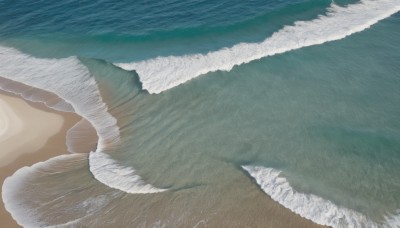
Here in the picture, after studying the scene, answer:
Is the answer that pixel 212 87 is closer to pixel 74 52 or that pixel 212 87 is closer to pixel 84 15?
pixel 74 52

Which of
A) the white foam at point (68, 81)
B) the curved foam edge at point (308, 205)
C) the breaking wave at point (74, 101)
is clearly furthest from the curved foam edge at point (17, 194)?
the curved foam edge at point (308, 205)

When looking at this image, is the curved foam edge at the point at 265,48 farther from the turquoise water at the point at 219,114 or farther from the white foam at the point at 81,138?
the white foam at the point at 81,138

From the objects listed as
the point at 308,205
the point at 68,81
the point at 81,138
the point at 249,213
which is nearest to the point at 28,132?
the point at 81,138

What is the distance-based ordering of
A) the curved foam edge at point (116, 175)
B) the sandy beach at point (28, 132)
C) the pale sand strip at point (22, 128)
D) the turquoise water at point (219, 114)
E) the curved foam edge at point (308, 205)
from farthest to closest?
the pale sand strip at point (22, 128) < the sandy beach at point (28, 132) < the curved foam edge at point (116, 175) < the turquoise water at point (219, 114) < the curved foam edge at point (308, 205)

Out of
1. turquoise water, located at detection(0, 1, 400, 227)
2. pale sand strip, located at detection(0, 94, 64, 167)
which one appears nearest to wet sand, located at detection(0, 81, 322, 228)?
turquoise water, located at detection(0, 1, 400, 227)

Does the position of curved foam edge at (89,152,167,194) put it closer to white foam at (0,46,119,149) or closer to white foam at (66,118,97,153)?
white foam at (66,118,97,153)

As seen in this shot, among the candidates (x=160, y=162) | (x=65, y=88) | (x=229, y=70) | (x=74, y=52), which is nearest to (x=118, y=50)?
(x=74, y=52)

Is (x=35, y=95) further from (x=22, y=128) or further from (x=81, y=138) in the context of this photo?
(x=81, y=138)
